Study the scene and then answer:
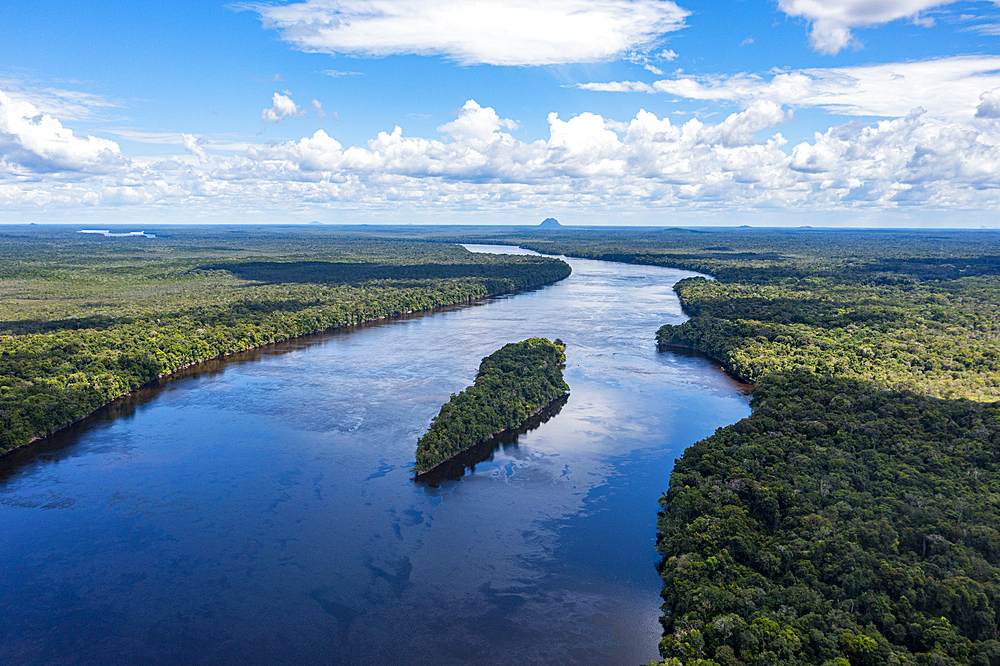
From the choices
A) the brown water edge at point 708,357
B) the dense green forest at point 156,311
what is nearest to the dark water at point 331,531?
the brown water edge at point 708,357

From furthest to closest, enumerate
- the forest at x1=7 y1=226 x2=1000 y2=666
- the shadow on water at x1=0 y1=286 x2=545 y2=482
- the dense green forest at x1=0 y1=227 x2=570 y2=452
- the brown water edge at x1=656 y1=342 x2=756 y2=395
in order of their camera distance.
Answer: the brown water edge at x1=656 y1=342 x2=756 y2=395 → the dense green forest at x1=0 y1=227 x2=570 y2=452 → the shadow on water at x1=0 y1=286 x2=545 y2=482 → the forest at x1=7 y1=226 x2=1000 y2=666

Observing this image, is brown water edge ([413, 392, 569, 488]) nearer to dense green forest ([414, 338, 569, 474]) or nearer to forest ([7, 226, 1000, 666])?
dense green forest ([414, 338, 569, 474])

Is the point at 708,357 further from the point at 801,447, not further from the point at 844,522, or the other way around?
the point at 844,522

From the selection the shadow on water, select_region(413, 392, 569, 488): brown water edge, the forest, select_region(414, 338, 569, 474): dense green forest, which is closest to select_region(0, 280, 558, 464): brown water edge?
the shadow on water

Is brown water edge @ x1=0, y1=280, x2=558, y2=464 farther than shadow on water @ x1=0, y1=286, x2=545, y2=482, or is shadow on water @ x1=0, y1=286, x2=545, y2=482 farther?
brown water edge @ x1=0, y1=280, x2=558, y2=464

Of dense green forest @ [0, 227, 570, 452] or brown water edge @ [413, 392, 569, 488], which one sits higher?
dense green forest @ [0, 227, 570, 452]

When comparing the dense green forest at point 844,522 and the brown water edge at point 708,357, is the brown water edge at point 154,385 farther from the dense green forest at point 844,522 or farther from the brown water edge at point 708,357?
the dense green forest at point 844,522

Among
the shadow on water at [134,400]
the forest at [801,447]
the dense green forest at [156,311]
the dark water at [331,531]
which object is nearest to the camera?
the forest at [801,447]
